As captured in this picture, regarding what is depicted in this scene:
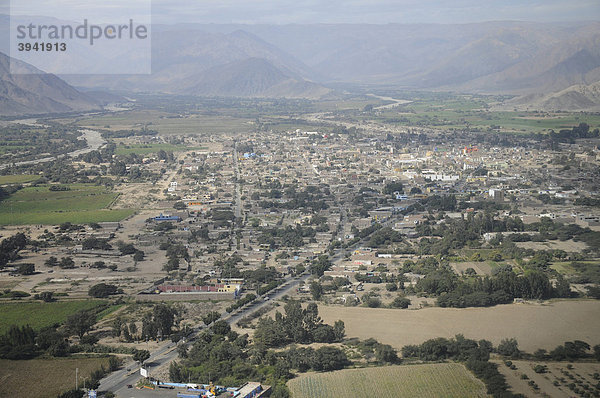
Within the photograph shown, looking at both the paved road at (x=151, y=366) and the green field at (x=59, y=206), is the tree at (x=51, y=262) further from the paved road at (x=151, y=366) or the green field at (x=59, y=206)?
the paved road at (x=151, y=366)

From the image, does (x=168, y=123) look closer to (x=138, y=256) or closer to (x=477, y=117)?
(x=477, y=117)

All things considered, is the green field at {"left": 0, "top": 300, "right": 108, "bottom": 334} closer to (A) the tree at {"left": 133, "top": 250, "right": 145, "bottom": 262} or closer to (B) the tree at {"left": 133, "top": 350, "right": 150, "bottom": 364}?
(B) the tree at {"left": 133, "top": 350, "right": 150, "bottom": 364}

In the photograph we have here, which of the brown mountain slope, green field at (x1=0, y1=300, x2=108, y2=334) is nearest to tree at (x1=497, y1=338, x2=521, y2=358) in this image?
green field at (x1=0, y1=300, x2=108, y2=334)

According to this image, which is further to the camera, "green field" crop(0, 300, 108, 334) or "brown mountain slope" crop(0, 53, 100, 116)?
"brown mountain slope" crop(0, 53, 100, 116)

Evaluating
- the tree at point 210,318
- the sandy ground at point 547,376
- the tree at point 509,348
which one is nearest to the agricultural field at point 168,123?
the tree at point 210,318

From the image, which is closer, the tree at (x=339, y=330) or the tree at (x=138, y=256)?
the tree at (x=339, y=330)

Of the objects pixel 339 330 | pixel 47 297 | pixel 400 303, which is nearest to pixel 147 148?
pixel 47 297
